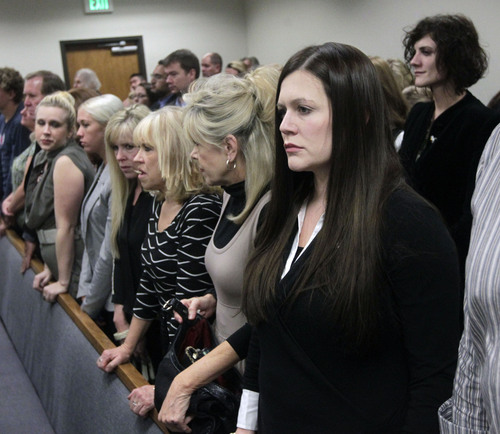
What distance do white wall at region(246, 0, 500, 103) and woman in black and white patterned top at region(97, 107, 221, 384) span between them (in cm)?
444

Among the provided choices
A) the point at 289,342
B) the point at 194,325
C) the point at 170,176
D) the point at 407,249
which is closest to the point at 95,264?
the point at 170,176

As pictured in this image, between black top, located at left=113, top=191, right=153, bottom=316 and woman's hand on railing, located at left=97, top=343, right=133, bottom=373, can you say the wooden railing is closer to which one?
woman's hand on railing, located at left=97, top=343, right=133, bottom=373

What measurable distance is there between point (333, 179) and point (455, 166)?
1201 millimetres

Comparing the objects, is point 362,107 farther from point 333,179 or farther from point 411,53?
point 411,53

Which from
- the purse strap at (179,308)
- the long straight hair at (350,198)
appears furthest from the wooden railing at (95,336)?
the long straight hair at (350,198)

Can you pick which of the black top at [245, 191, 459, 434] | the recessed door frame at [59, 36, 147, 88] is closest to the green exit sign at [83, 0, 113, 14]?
the recessed door frame at [59, 36, 147, 88]

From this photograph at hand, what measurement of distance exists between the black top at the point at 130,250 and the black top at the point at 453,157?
99cm

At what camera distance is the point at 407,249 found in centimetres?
113

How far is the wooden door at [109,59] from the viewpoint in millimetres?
10578

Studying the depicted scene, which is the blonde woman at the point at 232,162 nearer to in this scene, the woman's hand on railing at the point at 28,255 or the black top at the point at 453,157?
the black top at the point at 453,157

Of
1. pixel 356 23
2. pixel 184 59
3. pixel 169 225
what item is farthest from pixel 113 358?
pixel 356 23

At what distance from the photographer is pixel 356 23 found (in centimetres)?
807

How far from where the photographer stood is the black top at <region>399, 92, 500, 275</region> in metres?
2.24

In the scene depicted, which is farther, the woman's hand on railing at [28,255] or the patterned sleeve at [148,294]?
the woman's hand on railing at [28,255]
